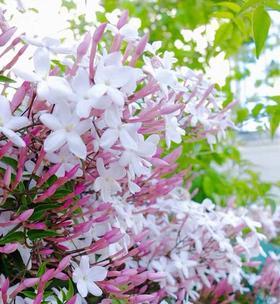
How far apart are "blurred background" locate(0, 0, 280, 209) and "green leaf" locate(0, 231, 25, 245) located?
0.64 ft

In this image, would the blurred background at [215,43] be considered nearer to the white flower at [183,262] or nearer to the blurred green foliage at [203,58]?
the blurred green foliage at [203,58]

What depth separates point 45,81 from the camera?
0.37 m

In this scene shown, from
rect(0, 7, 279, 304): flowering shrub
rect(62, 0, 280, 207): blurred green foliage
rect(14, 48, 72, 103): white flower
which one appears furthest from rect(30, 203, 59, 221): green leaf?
rect(62, 0, 280, 207): blurred green foliage

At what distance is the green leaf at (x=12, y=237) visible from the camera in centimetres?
41

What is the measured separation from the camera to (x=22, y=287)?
414mm

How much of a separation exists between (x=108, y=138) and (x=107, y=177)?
2.5 inches

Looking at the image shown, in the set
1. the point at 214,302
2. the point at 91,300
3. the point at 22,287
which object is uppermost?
the point at 22,287

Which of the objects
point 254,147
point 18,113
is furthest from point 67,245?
point 254,147

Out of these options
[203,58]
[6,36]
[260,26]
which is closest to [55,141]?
[6,36]

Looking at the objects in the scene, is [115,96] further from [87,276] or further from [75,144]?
[87,276]

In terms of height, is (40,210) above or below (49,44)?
below

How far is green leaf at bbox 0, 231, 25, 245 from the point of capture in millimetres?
407

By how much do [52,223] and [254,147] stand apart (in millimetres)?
1882

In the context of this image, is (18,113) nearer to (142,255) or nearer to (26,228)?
(26,228)
